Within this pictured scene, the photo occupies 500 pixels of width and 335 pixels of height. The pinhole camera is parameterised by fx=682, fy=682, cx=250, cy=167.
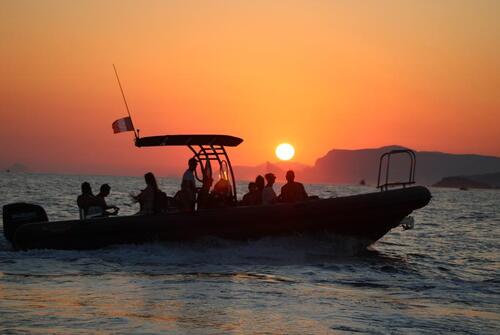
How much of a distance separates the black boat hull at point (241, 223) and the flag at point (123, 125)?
1893mm

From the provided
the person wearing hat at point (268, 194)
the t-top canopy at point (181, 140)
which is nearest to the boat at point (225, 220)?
the t-top canopy at point (181, 140)

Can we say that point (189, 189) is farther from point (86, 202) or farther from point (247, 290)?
point (247, 290)

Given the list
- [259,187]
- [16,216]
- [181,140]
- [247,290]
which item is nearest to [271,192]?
[259,187]

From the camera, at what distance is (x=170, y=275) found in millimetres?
11031

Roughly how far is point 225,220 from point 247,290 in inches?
144

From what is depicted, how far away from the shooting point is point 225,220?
13.3m

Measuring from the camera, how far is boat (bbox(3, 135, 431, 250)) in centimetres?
1330

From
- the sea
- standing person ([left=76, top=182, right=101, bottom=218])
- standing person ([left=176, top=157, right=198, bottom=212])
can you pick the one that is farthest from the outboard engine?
standing person ([left=176, top=157, right=198, bottom=212])

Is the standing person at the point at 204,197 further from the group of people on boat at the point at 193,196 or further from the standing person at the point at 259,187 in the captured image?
the standing person at the point at 259,187

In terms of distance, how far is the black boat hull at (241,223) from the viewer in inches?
523

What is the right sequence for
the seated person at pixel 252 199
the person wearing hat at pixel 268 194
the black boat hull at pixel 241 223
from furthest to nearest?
the seated person at pixel 252 199, the person wearing hat at pixel 268 194, the black boat hull at pixel 241 223

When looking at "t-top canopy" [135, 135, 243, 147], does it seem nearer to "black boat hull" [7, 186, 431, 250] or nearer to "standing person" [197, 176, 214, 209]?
"standing person" [197, 176, 214, 209]

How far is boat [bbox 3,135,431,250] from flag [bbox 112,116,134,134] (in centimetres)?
49

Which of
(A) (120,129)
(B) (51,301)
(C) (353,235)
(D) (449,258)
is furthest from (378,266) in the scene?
(B) (51,301)
